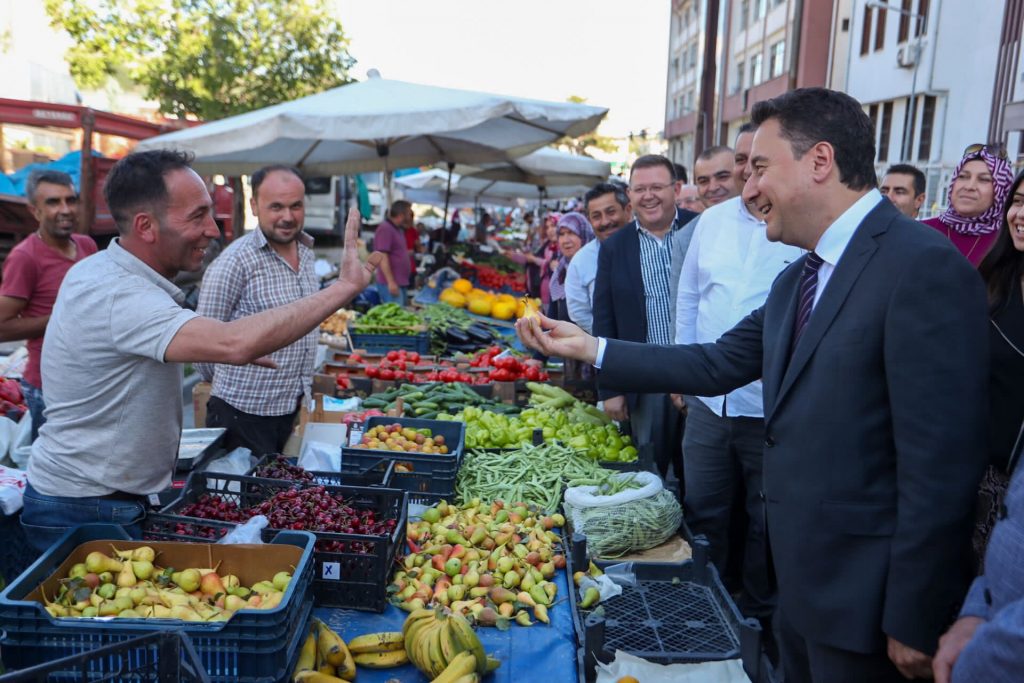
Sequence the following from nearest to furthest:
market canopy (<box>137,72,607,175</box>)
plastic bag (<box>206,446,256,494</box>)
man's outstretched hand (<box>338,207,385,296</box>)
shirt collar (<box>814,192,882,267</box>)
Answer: shirt collar (<box>814,192,882,267</box>)
man's outstretched hand (<box>338,207,385,296</box>)
plastic bag (<box>206,446,256,494</box>)
market canopy (<box>137,72,607,175</box>)

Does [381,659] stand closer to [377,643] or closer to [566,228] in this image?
[377,643]

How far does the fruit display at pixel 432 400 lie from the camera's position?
563 centimetres

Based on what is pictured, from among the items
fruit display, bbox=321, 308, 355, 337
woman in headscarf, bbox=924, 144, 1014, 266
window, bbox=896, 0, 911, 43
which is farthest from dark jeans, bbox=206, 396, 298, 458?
window, bbox=896, 0, 911, 43

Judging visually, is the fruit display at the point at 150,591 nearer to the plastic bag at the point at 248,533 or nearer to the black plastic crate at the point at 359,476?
the plastic bag at the point at 248,533

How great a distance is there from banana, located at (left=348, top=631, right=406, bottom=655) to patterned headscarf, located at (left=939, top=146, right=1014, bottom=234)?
4224mm

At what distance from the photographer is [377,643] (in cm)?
249

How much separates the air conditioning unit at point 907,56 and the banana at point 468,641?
19426mm

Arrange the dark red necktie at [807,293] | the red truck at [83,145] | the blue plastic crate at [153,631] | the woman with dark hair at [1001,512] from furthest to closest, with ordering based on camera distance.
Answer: the red truck at [83,145], the dark red necktie at [807,293], the blue plastic crate at [153,631], the woman with dark hair at [1001,512]

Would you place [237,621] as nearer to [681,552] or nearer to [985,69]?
[681,552]

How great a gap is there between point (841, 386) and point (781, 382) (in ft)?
0.79

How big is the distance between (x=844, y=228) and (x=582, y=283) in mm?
4054

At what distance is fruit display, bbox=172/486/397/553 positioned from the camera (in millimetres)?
2756

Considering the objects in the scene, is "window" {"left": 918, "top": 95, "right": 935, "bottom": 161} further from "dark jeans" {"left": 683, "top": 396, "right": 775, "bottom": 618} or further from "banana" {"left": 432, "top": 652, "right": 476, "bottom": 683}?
"banana" {"left": 432, "top": 652, "right": 476, "bottom": 683}

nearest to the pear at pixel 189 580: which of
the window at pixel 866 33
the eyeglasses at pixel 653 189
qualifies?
the eyeglasses at pixel 653 189
